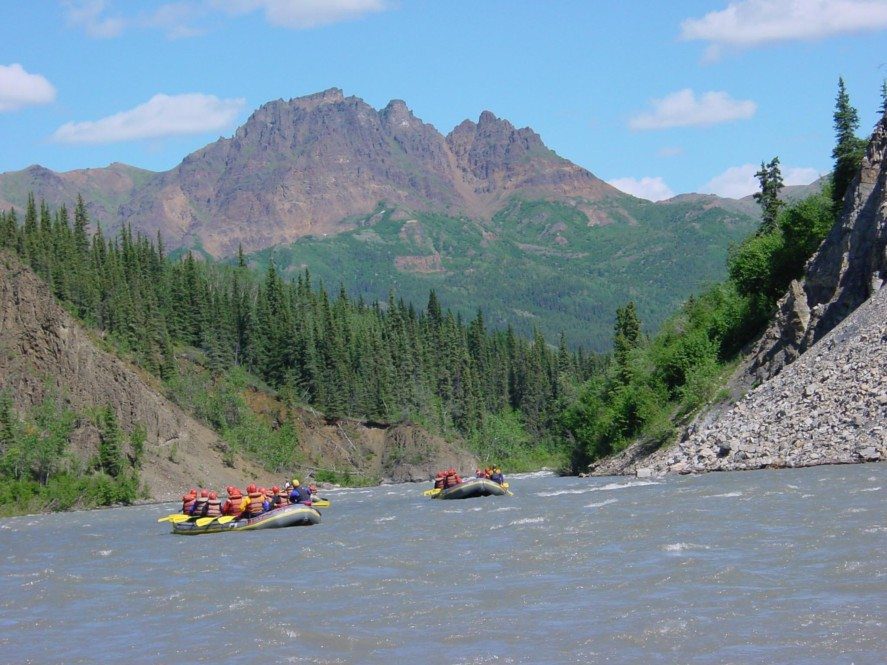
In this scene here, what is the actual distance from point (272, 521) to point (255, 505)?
1708 millimetres

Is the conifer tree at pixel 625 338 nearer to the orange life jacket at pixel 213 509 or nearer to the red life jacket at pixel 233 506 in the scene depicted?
the red life jacket at pixel 233 506

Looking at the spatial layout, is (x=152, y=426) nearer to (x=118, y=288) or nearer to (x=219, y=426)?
(x=219, y=426)

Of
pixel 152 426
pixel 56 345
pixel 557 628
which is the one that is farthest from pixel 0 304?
pixel 557 628

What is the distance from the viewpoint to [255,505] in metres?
51.1

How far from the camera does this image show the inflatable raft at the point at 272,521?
4966 centimetres

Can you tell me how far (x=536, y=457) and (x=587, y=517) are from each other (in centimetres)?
10139

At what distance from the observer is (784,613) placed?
1991cm

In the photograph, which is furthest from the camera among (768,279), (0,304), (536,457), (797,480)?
(536,457)

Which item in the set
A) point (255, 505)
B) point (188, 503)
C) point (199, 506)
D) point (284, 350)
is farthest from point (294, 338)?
point (255, 505)

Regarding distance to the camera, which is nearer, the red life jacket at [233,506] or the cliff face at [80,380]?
the red life jacket at [233,506]

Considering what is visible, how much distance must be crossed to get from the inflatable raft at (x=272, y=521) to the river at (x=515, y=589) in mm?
6213

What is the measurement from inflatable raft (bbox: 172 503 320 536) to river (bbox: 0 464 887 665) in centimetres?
621

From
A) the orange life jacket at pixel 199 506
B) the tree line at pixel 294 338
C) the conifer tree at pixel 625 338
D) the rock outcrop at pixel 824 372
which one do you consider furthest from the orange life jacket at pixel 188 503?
the tree line at pixel 294 338

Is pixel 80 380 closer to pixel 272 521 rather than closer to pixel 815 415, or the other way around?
pixel 272 521
